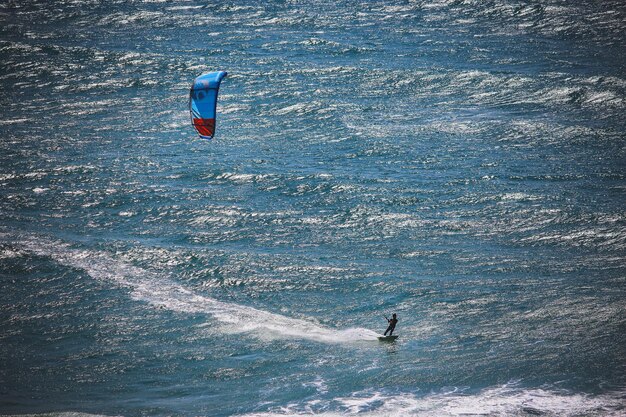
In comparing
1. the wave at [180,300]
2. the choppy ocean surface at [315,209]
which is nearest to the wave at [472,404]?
the choppy ocean surface at [315,209]

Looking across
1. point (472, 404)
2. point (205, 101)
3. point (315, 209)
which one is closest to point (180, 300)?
point (205, 101)

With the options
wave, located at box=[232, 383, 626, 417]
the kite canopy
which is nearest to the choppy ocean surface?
wave, located at box=[232, 383, 626, 417]

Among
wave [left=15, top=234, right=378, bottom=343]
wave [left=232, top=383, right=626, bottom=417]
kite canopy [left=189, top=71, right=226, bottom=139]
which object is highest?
kite canopy [left=189, top=71, right=226, bottom=139]

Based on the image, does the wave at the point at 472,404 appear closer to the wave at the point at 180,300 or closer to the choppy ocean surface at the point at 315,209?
the choppy ocean surface at the point at 315,209

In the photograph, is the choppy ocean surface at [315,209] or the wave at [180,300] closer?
the choppy ocean surface at [315,209]

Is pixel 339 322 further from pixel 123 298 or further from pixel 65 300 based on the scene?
pixel 65 300

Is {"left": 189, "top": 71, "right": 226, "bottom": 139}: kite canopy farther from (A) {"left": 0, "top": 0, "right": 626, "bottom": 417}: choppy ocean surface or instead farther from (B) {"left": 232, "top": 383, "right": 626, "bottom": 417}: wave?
(B) {"left": 232, "top": 383, "right": 626, "bottom": 417}: wave
